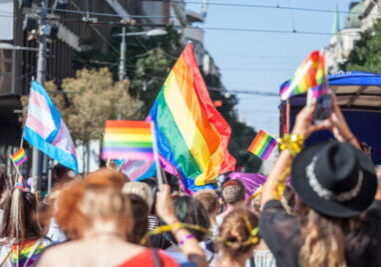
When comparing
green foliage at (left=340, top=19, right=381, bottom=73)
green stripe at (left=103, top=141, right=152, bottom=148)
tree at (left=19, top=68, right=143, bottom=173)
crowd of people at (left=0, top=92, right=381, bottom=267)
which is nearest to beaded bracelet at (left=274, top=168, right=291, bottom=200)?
crowd of people at (left=0, top=92, right=381, bottom=267)

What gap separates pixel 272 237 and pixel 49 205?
376cm

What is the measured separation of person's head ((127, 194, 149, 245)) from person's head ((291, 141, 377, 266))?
0.70 meters

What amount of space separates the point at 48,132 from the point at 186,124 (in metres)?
3.10

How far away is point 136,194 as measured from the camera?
473cm

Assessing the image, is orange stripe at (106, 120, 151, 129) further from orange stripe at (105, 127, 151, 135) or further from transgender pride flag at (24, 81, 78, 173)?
transgender pride flag at (24, 81, 78, 173)

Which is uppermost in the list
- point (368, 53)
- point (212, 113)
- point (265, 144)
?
point (212, 113)

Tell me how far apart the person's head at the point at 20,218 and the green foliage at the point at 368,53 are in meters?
32.8

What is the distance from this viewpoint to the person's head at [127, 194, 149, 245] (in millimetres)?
4449

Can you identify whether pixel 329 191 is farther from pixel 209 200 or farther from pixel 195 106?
pixel 195 106

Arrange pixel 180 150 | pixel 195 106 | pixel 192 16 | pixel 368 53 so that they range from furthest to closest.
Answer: pixel 192 16, pixel 368 53, pixel 195 106, pixel 180 150

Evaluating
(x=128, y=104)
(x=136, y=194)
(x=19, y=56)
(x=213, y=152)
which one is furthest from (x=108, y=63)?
(x=136, y=194)

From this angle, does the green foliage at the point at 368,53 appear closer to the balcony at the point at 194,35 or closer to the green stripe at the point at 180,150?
the green stripe at the point at 180,150

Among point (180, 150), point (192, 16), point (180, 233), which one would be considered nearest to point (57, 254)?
point (180, 233)

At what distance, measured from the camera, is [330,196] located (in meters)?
4.18
